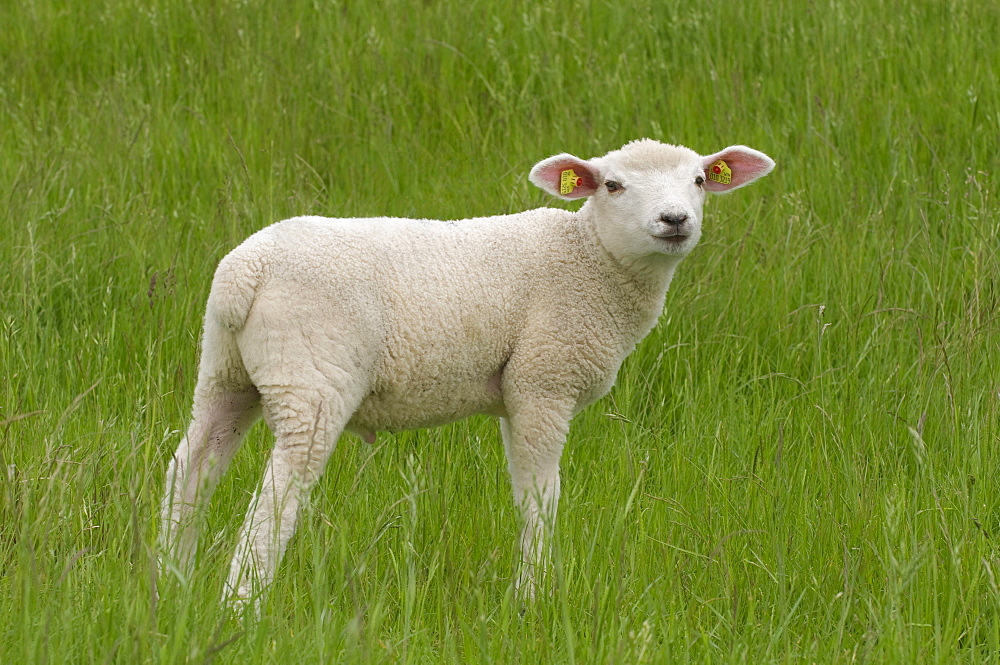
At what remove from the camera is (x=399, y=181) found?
5824mm

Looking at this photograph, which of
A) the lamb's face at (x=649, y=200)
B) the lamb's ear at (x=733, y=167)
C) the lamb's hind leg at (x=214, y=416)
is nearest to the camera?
the lamb's hind leg at (x=214, y=416)

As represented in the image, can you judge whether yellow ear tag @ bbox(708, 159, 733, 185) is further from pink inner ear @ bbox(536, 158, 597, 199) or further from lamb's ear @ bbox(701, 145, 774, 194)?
pink inner ear @ bbox(536, 158, 597, 199)

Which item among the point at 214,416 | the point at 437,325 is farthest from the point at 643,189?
the point at 214,416

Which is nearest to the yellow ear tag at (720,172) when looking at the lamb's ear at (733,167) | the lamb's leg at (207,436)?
the lamb's ear at (733,167)

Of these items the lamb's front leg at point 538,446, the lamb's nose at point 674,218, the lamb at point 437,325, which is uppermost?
the lamb's nose at point 674,218

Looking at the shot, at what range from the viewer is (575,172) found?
3.50 meters

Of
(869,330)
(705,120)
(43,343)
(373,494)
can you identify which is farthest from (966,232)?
(43,343)

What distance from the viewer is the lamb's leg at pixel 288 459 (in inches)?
115

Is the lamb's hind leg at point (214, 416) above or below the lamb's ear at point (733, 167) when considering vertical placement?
below

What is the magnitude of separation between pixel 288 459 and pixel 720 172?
1.57 meters

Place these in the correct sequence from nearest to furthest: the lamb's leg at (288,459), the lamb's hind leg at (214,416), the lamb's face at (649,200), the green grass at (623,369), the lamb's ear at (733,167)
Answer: the green grass at (623,369) → the lamb's leg at (288,459) → the lamb's hind leg at (214,416) → the lamb's face at (649,200) → the lamb's ear at (733,167)

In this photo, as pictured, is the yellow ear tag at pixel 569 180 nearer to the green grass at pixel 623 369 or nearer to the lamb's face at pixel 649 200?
the lamb's face at pixel 649 200

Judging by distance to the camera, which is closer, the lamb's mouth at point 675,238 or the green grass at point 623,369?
the green grass at point 623,369

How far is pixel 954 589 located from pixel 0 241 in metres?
3.76
